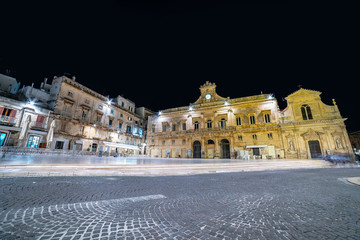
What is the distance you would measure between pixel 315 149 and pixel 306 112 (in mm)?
5582

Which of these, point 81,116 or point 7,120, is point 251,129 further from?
point 7,120

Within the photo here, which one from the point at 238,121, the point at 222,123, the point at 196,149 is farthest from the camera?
the point at 196,149

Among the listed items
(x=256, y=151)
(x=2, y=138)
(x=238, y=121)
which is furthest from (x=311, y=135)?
(x=2, y=138)

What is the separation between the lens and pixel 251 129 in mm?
23312

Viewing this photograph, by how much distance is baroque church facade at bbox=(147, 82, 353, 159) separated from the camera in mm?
20203

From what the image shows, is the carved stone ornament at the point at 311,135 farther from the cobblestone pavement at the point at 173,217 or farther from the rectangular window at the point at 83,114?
the rectangular window at the point at 83,114

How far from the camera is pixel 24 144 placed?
1717 centimetres

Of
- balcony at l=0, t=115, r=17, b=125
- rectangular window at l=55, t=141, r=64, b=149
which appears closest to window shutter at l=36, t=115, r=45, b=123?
balcony at l=0, t=115, r=17, b=125

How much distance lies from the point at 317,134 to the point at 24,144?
3776 cm

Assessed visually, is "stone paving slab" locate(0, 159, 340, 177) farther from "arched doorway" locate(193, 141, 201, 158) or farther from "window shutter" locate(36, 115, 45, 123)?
"window shutter" locate(36, 115, 45, 123)

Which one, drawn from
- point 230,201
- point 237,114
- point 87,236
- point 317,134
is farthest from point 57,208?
point 317,134

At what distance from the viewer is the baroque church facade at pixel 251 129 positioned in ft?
66.3

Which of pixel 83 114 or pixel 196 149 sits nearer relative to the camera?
pixel 83 114

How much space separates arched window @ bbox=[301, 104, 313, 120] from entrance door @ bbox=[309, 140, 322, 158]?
12.0 ft
